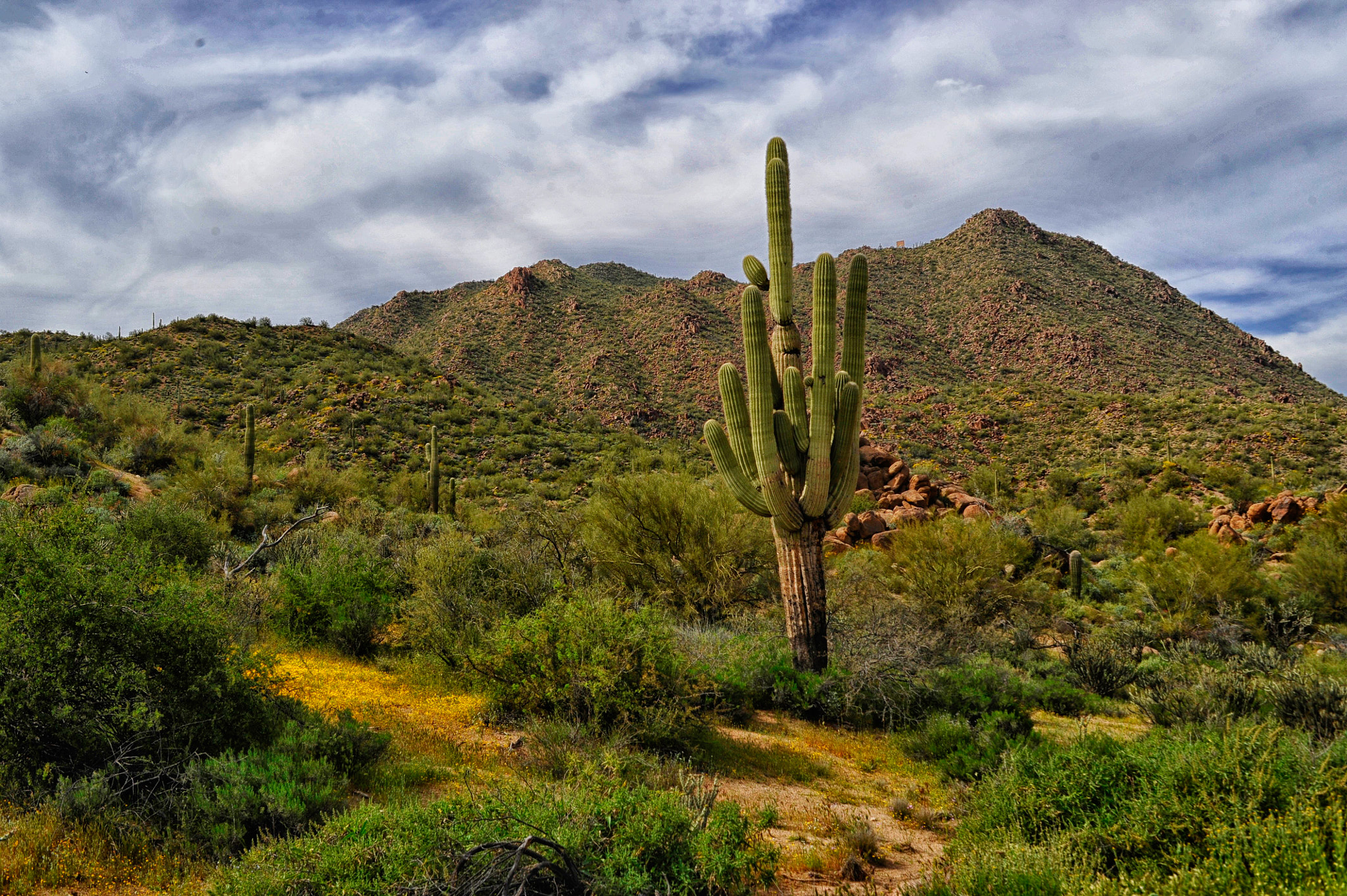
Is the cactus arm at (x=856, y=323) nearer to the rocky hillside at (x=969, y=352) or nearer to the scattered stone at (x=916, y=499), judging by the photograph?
the scattered stone at (x=916, y=499)

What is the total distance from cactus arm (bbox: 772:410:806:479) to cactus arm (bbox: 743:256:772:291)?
2.40 m

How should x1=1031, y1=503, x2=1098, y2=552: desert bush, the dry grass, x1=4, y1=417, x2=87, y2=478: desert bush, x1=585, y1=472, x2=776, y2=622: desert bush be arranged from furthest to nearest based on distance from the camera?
1. x1=1031, y1=503, x2=1098, y2=552: desert bush
2. x1=4, y1=417, x2=87, y2=478: desert bush
3. x1=585, y1=472, x2=776, y2=622: desert bush
4. the dry grass

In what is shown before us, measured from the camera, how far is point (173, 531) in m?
11.8

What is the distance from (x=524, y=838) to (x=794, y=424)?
23.2 feet

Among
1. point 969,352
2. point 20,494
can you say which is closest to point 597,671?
point 20,494

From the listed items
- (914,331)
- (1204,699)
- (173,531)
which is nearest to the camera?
(1204,699)

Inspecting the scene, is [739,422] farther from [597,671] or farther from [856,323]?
[597,671]

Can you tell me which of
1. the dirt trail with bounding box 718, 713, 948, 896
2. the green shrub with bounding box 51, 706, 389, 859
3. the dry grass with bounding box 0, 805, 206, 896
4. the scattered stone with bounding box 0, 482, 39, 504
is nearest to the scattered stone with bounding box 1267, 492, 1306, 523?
the dirt trail with bounding box 718, 713, 948, 896

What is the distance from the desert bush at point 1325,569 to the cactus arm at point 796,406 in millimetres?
14404

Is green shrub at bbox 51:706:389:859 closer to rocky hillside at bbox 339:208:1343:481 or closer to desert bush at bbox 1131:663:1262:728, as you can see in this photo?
desert bush at bbox 1131:663:1262:728

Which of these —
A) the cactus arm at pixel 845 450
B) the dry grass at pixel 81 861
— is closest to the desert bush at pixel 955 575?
the cactus arm at pixel 845 450

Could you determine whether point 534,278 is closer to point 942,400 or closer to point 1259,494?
point 942,400

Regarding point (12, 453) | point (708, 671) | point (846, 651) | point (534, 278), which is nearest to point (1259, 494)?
point (846, 651)

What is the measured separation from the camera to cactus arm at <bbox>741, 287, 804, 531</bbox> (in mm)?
9352
